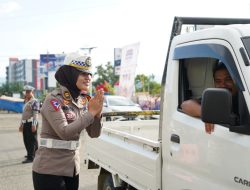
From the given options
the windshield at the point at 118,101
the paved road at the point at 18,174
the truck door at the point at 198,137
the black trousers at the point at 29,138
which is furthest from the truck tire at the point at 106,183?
the windshield at the point at 118,101

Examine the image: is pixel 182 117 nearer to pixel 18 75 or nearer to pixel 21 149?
pixel 21 149

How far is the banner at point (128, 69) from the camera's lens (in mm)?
20609

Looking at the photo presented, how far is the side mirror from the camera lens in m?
2.35

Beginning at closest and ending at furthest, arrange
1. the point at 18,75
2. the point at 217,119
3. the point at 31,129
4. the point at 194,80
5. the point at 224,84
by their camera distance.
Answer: the point at 217,119
the point at 224,84
the point at 194,80
the point at 31,129
the point at 18,75

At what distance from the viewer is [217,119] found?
7.84 feet

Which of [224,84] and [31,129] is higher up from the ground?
[224,84]

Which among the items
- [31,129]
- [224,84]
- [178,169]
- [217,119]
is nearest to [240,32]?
[224,84]

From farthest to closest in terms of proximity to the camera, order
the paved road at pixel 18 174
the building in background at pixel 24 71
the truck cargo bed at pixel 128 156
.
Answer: the building in background at pixel 24 71
the paved road at pixel 18 174
the truck cargo bed at pixel 128 156

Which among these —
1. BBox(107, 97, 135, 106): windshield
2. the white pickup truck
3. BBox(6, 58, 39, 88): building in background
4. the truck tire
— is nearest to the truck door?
the white pickup truck

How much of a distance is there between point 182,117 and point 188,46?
54cm

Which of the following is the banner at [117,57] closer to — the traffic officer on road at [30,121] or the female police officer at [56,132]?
the traffic officer on road at [30,121]

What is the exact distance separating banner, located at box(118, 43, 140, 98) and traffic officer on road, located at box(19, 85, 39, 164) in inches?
430

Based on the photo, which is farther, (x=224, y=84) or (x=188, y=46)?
(x=188, y=46)

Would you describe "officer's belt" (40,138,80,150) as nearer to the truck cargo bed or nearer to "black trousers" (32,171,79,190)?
"black trousers" (32,171,79,190)
